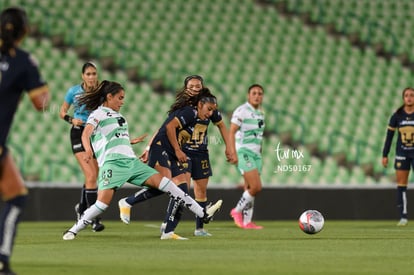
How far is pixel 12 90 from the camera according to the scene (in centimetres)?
710

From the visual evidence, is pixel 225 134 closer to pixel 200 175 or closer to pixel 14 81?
pixel 200 175

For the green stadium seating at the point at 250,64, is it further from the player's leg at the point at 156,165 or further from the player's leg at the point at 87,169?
the player's leg at the point at 156,165

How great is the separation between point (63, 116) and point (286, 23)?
11203mm

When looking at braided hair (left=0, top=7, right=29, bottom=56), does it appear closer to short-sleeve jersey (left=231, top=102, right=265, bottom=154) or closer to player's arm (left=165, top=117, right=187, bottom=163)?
player's arm (left=165, top=117, right=187, bottom=163)

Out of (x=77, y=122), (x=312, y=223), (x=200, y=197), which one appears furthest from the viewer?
(x=77, y=122)

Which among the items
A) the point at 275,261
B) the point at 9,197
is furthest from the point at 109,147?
the point at 9,197

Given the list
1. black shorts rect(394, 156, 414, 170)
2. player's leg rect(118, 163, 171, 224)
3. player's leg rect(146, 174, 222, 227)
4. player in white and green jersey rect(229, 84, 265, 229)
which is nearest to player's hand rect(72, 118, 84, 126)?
player's leg rect(118, 163, 171, 224)

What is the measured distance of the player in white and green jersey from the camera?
14.8 metres

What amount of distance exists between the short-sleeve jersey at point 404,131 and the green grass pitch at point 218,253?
2.69 meters

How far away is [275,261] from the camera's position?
27.9ft

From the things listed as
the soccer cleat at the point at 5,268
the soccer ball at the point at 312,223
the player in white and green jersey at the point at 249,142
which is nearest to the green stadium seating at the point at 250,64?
the player in white and green jersey at the point at 249,142

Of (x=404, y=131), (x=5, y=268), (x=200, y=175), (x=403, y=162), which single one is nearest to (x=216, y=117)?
(x=200, y=175)

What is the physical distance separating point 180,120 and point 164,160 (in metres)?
0.72

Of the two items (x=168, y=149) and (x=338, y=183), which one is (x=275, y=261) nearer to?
(x=168, y=149)
